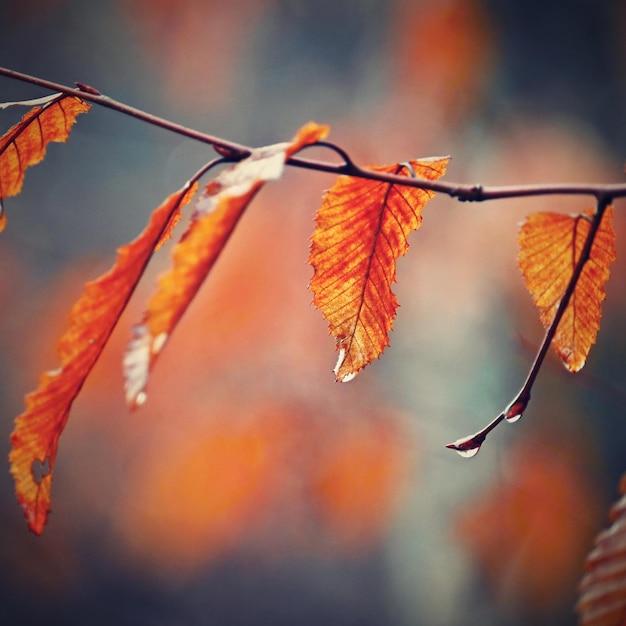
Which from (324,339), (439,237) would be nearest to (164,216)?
(324,339)

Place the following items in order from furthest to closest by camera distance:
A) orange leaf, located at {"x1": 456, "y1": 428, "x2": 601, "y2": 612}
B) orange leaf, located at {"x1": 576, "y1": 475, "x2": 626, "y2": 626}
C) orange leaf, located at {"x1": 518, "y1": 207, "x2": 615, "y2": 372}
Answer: orange leaf, located at {"x1": 456, "y1": 428, "x2": 601, "y2": 612} < orange leaf, located at {"x1": 518, "y1": 207, "x2": 615, "y2": 372} < orange leaf, located at {"x1": 576, "y1": 475, "x2": 626, "y2": 626}

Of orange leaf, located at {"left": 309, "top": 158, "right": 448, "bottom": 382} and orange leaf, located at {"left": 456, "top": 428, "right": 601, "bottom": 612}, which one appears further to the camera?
orange leaf, located at {"left": 456, "top": 428, "right": 601, "bottom": 612}

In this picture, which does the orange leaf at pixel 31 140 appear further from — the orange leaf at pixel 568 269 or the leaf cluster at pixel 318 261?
the orange leaf at pixel 568 269

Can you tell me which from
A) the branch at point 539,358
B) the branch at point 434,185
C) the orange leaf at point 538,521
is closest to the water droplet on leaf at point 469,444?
the branch at point 539,358

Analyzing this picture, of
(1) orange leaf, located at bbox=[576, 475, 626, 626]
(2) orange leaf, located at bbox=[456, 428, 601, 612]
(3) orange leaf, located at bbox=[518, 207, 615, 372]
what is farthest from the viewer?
(2) orange leaf, located at bbox=[456, 428, 601, 612]

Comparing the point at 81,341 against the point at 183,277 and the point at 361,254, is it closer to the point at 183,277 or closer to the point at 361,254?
the point at 183,277

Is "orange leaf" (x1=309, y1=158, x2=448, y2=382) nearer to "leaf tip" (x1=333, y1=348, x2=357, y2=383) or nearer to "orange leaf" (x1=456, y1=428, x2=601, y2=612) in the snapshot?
"leaf tip" (x1=333, y1=348, x2=357, y2=383)

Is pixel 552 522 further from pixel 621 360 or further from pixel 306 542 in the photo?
pixel 306 542

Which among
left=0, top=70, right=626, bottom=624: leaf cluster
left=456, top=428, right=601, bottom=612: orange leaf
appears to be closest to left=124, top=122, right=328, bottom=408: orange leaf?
left=0, top=70, right=626, bottom=624: leaf cluster
